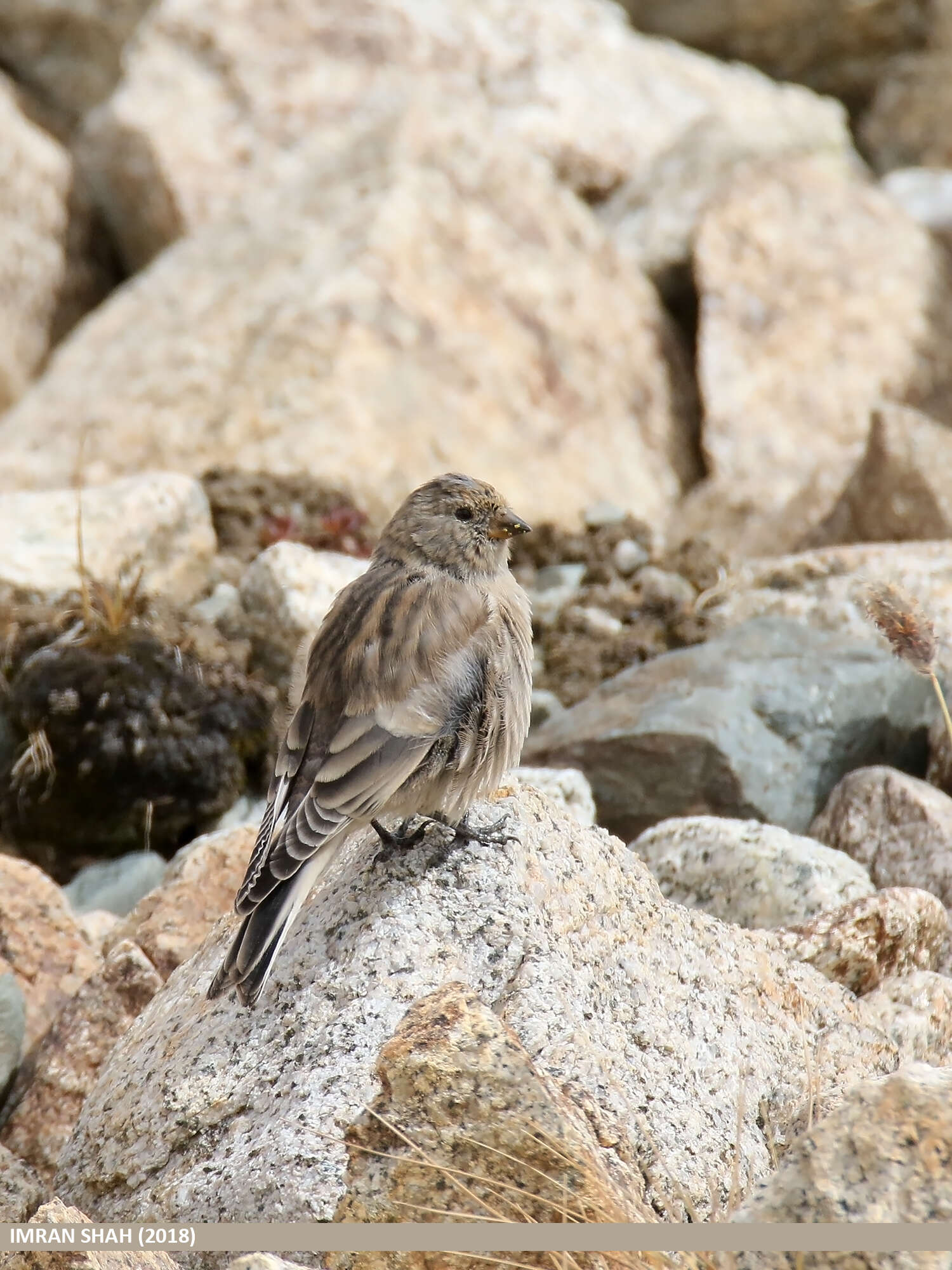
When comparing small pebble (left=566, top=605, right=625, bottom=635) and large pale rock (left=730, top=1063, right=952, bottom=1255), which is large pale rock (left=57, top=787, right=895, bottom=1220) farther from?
small pebble (left=566, top=605, right=625, bottom=635)

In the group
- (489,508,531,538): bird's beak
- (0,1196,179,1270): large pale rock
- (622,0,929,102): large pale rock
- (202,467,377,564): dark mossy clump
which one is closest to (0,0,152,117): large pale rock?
(622,0,929,102): large pale rock

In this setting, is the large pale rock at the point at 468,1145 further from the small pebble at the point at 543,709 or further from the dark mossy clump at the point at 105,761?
the small pebble at the point at 543,709

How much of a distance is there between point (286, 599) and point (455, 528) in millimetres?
1962

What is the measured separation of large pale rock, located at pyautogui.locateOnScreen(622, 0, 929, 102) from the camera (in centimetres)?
1307

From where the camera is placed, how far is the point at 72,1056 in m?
3.86

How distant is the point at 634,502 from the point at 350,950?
19.5 ft

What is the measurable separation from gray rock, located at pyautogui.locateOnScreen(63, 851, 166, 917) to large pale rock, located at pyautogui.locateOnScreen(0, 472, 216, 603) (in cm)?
139

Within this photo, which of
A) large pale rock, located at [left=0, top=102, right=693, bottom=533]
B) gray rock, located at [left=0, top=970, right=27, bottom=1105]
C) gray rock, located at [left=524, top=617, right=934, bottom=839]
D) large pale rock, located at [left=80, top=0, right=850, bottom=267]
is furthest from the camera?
large pale rock, located at [left=80, top=0, right=850, bottom=267]

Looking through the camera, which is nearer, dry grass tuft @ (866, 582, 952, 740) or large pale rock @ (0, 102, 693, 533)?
dry grass tuft @ (866, 582, 952, 740)

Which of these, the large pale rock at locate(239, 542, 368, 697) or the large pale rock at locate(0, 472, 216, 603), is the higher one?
the large pale rock at locate(239, 542, 368, 697)

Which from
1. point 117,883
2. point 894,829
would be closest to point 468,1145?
point 894,829

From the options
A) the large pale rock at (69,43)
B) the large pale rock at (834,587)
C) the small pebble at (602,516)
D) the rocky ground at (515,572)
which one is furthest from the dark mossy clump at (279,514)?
the large pale rock at (69,43)

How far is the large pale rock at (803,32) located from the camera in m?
13.1
